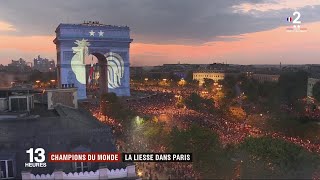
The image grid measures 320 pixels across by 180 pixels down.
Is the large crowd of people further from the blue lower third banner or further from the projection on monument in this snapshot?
the projection on monument

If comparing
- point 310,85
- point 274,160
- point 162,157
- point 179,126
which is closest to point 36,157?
point 162,157

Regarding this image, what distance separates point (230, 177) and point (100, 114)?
3550 centimetres

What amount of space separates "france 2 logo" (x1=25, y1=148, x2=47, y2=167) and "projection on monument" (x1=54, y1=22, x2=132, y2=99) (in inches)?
2697

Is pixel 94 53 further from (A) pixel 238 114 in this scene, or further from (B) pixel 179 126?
(B) pixel 179 126

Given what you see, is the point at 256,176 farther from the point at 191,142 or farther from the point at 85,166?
the point at 85,166

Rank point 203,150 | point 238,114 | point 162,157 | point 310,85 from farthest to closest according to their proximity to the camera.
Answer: point 310,85
point 238,114
point 203,150
point 162,157

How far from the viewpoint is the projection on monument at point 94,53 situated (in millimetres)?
82312

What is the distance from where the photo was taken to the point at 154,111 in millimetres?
65688

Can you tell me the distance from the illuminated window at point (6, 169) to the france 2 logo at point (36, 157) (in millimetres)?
502

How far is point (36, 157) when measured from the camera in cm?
1191

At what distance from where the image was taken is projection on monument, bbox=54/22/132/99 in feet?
270

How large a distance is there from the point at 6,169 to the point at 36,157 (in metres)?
0.94

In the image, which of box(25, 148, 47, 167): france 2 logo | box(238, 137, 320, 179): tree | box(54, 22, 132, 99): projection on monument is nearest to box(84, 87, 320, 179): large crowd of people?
box(238, 137, 320, 179): tree

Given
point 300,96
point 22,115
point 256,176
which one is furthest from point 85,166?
point 300,96
